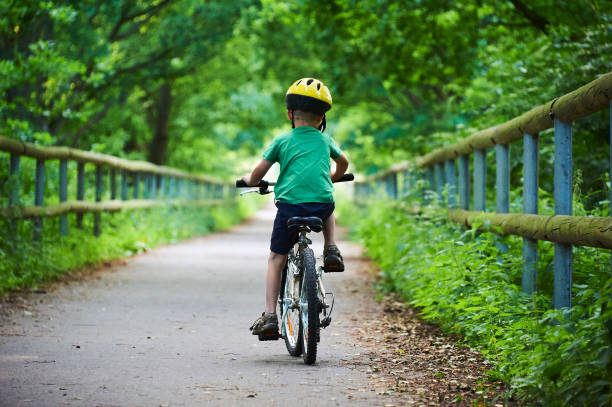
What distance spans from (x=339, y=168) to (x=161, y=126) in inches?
777

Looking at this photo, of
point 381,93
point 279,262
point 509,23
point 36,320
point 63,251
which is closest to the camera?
point 279,262

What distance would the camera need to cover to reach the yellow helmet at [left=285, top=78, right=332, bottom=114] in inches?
220

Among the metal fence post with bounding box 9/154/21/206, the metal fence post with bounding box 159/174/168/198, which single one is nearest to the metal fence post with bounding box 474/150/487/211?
the metal fence post with bounding box 9/154/21/206

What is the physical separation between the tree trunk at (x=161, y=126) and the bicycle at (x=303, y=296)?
19.5m

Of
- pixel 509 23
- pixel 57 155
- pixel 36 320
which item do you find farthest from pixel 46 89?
pixel 36 320

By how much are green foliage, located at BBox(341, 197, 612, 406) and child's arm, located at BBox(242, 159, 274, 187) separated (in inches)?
63.7

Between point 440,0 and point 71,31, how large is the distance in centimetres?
700

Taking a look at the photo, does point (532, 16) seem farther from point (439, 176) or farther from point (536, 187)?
point (536, 187)

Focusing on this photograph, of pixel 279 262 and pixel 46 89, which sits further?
pixel 46 89

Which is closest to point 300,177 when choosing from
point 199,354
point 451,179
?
point 199,354

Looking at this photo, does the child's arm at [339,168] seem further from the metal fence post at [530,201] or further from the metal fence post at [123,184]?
the metal fence post at [123,184]

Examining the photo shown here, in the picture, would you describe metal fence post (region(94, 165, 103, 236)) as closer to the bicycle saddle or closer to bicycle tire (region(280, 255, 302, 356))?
bicycle tire (region(280, 255, 302, 356))

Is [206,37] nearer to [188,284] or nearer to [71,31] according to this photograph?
[71,31]

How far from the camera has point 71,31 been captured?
15.8 meters
